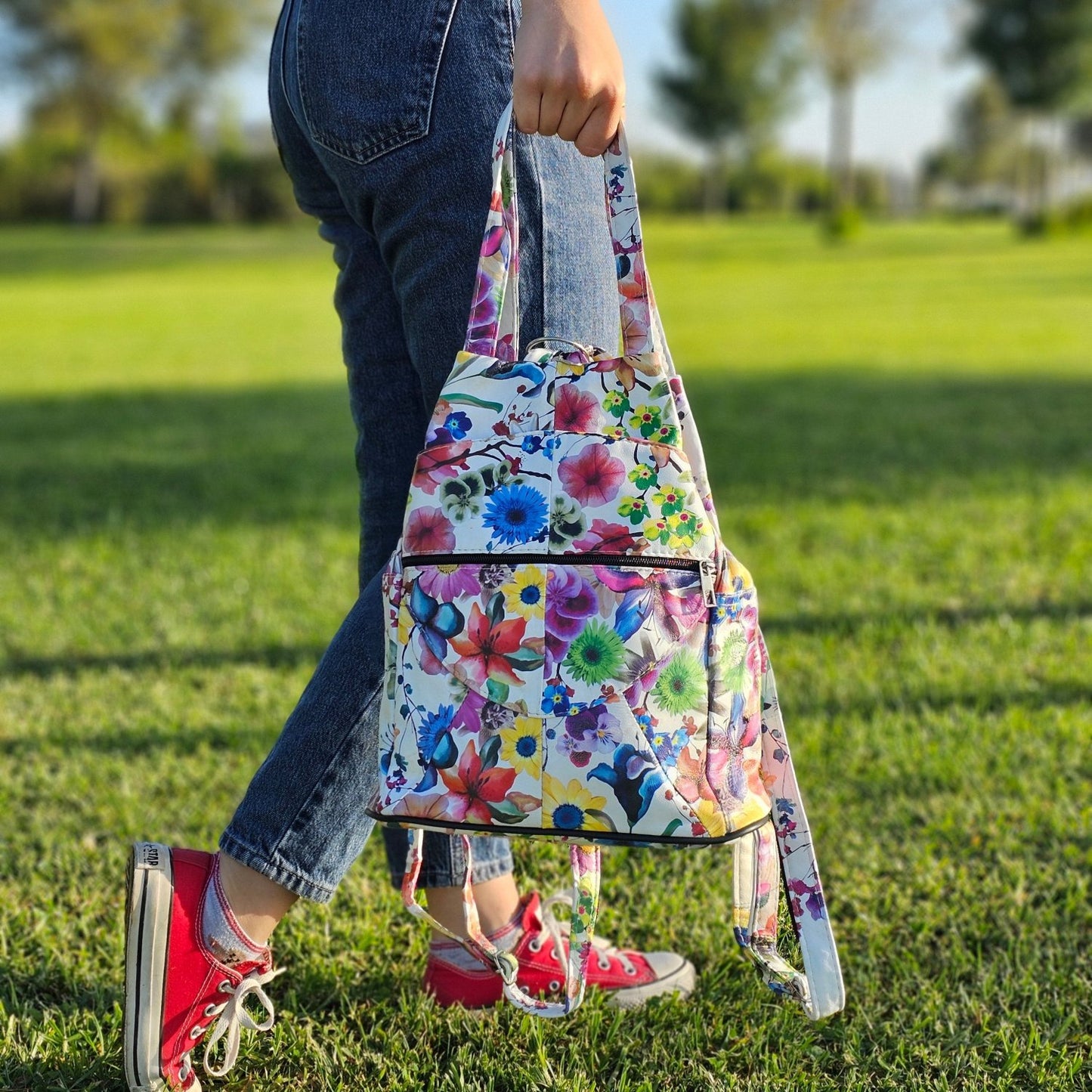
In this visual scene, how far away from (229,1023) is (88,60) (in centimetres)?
5435

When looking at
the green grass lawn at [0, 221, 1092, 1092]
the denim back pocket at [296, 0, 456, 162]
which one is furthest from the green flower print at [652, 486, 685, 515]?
the green grass lawn at [0, 221, 1092, 1092]

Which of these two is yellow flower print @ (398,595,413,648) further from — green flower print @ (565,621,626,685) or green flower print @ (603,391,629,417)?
green flower print @ (603,391,629,417)

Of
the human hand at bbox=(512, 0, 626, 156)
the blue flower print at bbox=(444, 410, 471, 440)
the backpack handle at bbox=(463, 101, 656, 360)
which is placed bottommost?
the blue flower print at bbox=(444, 410, 471, 440)

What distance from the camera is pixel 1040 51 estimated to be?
38.1m

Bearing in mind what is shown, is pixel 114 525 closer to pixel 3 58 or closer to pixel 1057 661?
pixel 1057 661

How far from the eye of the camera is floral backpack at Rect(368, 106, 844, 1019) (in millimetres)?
1216

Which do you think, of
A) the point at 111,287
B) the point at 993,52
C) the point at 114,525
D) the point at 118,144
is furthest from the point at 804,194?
the point at 114,525

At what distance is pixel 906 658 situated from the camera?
285 centimetres

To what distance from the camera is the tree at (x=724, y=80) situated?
5122 centimetres

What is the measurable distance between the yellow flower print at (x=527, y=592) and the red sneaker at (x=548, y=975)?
0.62 meters

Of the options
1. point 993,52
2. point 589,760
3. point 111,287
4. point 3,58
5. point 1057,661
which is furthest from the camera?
point 3,58

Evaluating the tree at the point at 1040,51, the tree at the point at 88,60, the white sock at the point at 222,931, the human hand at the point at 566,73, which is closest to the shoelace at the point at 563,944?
the white sock at the point at 222,931

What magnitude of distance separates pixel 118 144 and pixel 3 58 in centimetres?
581

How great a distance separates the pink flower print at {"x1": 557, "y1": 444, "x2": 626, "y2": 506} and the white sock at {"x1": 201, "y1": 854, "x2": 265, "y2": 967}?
2.12 feet
